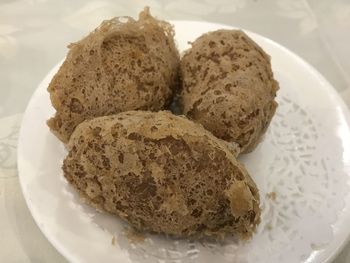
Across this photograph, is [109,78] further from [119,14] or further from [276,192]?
[119,14]

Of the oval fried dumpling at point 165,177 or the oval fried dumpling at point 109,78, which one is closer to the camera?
the oval fried dumpling at point 165,177

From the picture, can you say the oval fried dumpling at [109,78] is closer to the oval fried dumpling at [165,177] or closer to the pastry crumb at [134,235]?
the oval fried dumpling at [165,177]

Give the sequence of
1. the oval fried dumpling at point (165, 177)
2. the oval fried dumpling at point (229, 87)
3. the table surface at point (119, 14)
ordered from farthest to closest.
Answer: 1. the table surface at point (119, 14)
2. the oval fried dumpling at point (229, 87)
3. the oval fried dumpling at point (165, 177)

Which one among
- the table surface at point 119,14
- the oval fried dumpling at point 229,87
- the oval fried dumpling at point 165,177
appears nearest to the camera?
the oval fried dumpling at point 165,177

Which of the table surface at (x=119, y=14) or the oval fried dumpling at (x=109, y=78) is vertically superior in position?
the oval fried dumpling at (x=109, y=78)

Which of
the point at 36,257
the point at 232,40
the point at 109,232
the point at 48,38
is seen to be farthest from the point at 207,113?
the point at 48,38

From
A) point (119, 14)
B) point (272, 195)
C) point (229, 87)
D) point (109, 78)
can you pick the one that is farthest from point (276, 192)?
point (119, 14)

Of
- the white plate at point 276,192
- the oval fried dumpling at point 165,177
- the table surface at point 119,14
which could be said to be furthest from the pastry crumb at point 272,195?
the table surface at point 119,14
